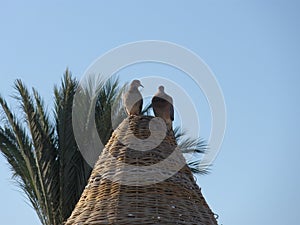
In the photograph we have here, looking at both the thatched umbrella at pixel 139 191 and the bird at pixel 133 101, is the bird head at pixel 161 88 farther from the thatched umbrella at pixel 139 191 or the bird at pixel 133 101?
the thatched umbrella at pixel 139 191

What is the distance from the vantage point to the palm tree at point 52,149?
31.3 ft

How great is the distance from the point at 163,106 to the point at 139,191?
94 centimetres

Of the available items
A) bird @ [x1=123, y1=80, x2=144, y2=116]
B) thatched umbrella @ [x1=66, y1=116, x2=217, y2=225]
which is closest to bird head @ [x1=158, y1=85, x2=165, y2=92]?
bird @ [x1=123, y1=80, x2=144, y2=116]

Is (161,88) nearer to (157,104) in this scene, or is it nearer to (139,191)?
(157,104)

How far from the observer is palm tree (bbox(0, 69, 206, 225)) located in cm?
955

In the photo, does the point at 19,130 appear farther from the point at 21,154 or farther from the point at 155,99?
the point at 155,99

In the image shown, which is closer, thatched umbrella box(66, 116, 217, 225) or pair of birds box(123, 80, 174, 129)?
Result: thatched umbrella box(66, 116, 217, 225)

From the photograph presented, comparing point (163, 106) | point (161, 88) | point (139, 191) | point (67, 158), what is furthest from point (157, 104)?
point (67, 158)

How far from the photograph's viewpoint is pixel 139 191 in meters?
4.22

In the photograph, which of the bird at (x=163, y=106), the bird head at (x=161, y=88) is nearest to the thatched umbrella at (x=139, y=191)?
the bird at (x=163, y=106)

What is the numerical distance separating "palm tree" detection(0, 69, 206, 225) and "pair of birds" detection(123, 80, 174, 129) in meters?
4.41

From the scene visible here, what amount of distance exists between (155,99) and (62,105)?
5.28m

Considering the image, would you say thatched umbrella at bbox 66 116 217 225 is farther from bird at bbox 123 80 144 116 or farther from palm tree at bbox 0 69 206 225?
palm tree at bbox 0 69 206 225

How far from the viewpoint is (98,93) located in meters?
10.2
